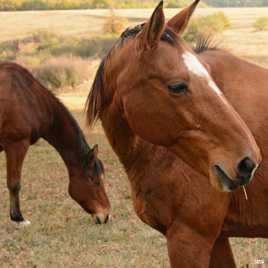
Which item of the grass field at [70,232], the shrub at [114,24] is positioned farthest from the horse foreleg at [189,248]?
the shrub at [114,24]

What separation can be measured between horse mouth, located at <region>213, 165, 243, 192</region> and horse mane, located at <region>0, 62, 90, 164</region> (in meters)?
4.66

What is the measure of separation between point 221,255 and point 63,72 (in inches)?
669

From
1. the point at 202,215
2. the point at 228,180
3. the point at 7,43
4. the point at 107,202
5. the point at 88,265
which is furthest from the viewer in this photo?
the point at 7,43

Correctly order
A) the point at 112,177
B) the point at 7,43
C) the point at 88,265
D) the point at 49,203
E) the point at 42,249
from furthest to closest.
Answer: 1. the point at 7,43
2. the point at 112,177
3. the point at 49,203
4. the point at 42,249
5. the point at 88,265

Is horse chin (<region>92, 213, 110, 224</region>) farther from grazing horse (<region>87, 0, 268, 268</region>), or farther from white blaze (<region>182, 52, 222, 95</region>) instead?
white blaze (<region>182, 52, 222, 95</region>)

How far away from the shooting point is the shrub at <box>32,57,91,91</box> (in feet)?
61.7

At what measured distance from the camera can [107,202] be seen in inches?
258

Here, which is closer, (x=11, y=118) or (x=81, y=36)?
(x=11, y=118)

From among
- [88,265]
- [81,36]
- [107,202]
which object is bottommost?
[81,36]

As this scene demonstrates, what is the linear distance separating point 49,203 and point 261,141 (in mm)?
4768

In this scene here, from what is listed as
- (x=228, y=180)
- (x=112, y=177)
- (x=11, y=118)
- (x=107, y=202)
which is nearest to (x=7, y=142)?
(x=11, y=118)

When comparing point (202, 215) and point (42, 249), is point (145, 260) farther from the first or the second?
point (202, 215)

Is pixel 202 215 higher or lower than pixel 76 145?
higher

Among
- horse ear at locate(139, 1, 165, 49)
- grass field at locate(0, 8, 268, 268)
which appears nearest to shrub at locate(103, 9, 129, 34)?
grass field at locate(0, 8, 268, 268)
